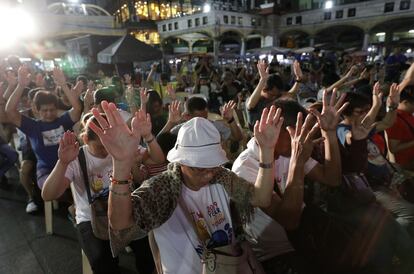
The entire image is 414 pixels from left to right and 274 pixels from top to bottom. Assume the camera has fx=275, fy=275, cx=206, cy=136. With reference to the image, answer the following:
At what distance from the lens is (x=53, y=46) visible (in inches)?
832

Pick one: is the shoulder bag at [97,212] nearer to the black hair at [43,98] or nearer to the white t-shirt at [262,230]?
the white t-shirt at [262,230]

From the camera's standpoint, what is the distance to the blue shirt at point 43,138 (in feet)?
10.5

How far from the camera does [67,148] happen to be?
187cm

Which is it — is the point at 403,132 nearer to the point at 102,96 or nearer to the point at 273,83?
the point at 273,83

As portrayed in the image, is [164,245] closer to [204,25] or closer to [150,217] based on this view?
[150,217]

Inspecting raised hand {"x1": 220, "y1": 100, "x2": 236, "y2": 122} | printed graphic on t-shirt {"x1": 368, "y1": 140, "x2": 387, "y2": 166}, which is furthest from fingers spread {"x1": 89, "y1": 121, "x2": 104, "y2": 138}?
printed graphic on t-shirt {"x1": 368, "y1": 140, "x2": 387, "y2": 166}

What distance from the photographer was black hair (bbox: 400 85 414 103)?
319 cm

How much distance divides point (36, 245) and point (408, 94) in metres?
4.69

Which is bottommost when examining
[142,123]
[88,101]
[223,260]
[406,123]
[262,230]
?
[262,230]

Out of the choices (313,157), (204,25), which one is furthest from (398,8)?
(313,157)

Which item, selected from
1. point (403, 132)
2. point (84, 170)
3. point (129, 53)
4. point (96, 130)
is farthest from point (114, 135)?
point (129, 53)

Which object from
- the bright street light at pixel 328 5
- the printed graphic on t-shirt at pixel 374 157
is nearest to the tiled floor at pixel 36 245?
the printed graphic on t-shirt at pixel 374 157

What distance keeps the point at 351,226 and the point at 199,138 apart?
133cm

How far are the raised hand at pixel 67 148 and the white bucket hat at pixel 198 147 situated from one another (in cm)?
76
